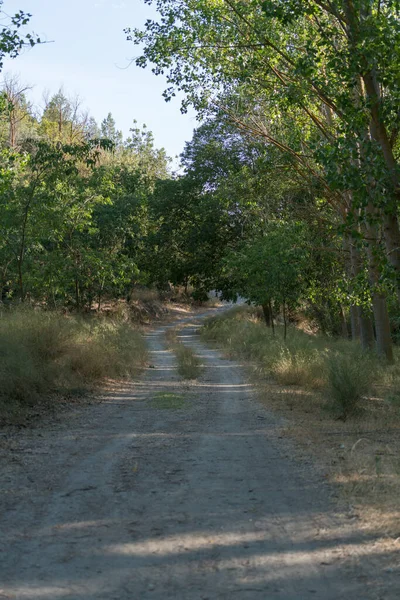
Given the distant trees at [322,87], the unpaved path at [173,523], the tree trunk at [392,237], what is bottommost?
the unpaved path at [173,523]

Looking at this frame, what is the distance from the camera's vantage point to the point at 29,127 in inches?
2459

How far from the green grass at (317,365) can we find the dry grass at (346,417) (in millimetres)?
20

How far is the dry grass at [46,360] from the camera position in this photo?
11.4m

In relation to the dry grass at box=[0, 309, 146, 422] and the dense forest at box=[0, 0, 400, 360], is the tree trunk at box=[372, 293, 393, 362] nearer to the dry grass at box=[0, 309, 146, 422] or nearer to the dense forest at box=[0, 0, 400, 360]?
the dense forest at box=[0, 0, 400, 360]

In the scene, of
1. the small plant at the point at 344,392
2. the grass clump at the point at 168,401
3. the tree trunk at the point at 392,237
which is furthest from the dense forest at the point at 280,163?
the grass clump at the point at 168,401

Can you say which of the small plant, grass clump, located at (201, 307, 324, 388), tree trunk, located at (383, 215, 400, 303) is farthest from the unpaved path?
grass clump, located at (201, 307, 324, 388)

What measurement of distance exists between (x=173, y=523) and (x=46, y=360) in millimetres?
9453

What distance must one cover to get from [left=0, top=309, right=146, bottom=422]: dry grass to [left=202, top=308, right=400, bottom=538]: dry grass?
13.4 feet

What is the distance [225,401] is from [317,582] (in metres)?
9.30

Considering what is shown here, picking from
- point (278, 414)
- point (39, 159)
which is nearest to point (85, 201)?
point (39, 159)

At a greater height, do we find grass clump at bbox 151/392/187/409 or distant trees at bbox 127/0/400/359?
distant trees at bbox 127/0/400/359

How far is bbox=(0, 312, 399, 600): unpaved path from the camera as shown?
159 inches

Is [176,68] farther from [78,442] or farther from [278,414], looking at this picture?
[78,442]

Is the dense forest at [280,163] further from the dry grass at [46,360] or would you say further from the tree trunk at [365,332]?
the dry grass at [46,360]
